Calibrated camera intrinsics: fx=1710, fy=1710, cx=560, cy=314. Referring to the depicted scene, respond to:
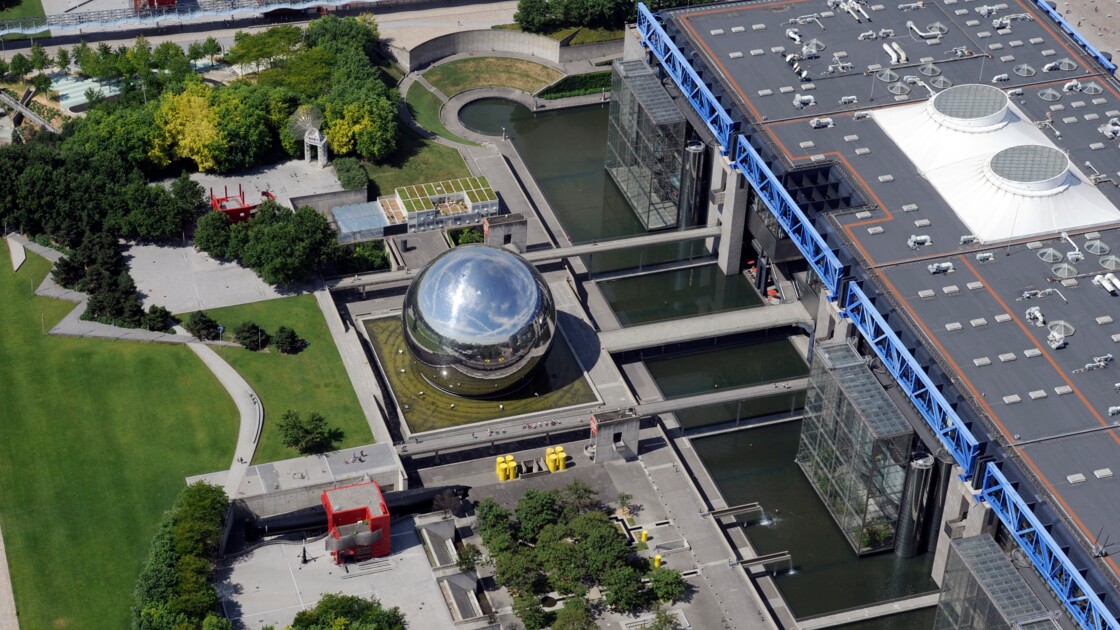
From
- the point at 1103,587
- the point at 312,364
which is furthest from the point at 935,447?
the point at 312,364

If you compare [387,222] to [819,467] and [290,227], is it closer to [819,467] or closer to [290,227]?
[290,227]

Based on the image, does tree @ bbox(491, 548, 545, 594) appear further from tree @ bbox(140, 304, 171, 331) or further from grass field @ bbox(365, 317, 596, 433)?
tree @ bbox(140, 304, 171, 331)

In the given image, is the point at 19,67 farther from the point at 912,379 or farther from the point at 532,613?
the point at 912,379

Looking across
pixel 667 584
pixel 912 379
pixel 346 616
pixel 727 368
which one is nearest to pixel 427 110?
pixel 727 368

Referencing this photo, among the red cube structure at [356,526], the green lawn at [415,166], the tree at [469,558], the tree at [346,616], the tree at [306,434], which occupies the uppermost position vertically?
the green lawn at [415,166]

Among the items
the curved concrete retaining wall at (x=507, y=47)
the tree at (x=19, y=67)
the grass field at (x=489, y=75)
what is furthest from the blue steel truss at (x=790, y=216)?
the tree at (x=19, y=67)

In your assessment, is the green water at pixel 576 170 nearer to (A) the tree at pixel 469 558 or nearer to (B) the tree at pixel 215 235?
(B) the tree at pixel 215 235
